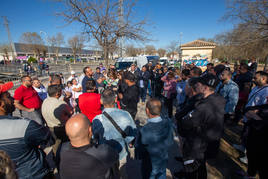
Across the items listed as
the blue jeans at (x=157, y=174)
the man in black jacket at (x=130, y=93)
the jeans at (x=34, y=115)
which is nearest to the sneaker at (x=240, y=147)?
the blue jeans at (x=157, y=174)

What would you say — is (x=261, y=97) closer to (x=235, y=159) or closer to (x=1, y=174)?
(x=235, y=159)

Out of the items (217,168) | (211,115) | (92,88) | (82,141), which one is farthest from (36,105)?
(217,168)

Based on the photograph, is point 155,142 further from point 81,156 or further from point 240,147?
point 240,147

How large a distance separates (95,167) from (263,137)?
7.77 feet

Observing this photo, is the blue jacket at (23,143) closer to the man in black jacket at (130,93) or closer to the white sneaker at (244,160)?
the man in black jacket at (130,93)

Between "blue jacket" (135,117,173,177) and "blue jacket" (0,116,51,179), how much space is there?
1.32 metres

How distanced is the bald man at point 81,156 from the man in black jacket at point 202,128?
1318 mm

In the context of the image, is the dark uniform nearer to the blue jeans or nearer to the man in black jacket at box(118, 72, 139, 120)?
the blue jeans

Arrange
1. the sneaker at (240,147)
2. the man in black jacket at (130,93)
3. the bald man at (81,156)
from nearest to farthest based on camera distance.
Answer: the bald man at (81,156), the sneaker at (240,147), the man in black jacket at (130,93)

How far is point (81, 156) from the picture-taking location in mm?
1251

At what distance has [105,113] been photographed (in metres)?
2.01

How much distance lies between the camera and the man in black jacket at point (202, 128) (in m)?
1.96

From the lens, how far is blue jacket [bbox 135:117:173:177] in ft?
6.33

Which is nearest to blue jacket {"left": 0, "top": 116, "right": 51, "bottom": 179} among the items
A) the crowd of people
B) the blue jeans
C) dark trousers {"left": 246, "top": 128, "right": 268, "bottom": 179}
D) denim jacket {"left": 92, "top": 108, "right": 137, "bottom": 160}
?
the crowd of people
